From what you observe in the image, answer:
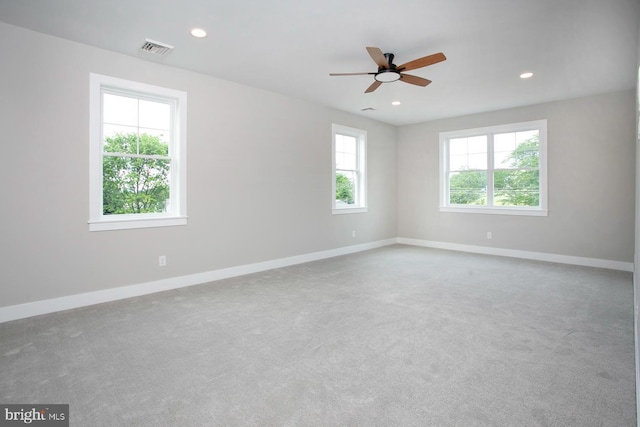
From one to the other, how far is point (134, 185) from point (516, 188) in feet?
20.8

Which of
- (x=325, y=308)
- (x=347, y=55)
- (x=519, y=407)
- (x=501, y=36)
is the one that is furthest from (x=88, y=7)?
(x=519, y=407)

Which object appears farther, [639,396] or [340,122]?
[340,122]

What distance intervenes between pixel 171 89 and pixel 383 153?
4.70 m

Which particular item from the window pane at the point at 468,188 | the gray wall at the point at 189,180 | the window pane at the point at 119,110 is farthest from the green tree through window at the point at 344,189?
the window pane at the point at 119,110

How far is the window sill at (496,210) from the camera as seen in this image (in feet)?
19.7

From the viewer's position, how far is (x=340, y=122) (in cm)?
642

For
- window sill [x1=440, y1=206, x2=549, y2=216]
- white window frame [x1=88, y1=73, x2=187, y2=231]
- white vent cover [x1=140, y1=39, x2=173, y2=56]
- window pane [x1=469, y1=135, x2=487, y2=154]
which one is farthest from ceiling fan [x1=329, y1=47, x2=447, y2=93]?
window sill [x1=440, y1=206, x2=549, y2=216]

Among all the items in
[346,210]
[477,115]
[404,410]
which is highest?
[477,115]

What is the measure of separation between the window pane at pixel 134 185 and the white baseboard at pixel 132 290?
891mm

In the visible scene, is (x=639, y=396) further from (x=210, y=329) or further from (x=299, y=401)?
(x=210, y=329)

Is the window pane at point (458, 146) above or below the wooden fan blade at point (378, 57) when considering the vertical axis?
below

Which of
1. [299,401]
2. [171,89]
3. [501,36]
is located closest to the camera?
[299,401]

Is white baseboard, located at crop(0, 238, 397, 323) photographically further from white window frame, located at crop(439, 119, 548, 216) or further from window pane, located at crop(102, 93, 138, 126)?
white window frame, located at crop(439, 119, 548, 216)

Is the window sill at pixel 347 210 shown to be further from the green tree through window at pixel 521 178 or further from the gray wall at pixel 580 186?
the green tree through window at pixel 521 178
